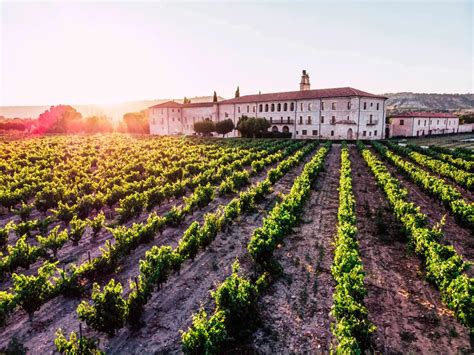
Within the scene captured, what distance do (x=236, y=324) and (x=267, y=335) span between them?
0.73 metres

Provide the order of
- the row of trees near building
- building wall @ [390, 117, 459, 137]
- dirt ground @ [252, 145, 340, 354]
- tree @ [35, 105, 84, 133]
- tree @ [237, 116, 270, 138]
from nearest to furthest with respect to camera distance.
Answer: dirt ground @ [252, 145, 340, 354]
tree @ [237, 116, 270, 138]
the row of trees near building
building wall @ [390, 117, 459, 137]
tree @ [35, 105, 84, 133]

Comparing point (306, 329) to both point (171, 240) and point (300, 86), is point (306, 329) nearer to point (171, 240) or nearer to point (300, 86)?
point (171, 240)

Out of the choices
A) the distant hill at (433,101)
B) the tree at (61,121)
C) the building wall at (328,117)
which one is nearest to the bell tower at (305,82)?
the building wall at (328,117)

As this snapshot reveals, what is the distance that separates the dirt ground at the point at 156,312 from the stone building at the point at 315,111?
48635 millimetres

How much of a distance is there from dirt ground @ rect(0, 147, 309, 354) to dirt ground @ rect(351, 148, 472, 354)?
4229 millimetres

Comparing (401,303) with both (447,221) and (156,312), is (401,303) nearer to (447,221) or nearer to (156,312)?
(156,312)

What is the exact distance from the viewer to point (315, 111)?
191 feet

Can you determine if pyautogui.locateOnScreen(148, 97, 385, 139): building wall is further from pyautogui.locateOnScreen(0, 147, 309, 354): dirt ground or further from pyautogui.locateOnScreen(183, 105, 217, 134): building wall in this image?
pyautogui.locateOnScreen(0, 147, 309, 354): dirt ground

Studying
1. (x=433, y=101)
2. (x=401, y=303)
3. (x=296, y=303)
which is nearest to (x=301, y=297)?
(x=296, y=303)

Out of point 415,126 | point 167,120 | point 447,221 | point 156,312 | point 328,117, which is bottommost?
point 156,312

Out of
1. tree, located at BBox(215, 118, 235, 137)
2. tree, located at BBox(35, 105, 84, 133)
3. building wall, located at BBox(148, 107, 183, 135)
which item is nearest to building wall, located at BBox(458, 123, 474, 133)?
tree, located at BBox(215, 118, 235, 137)

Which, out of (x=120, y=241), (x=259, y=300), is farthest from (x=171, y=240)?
(x=259, y=300)

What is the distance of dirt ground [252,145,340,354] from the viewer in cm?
686

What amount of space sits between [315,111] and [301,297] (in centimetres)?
5357
